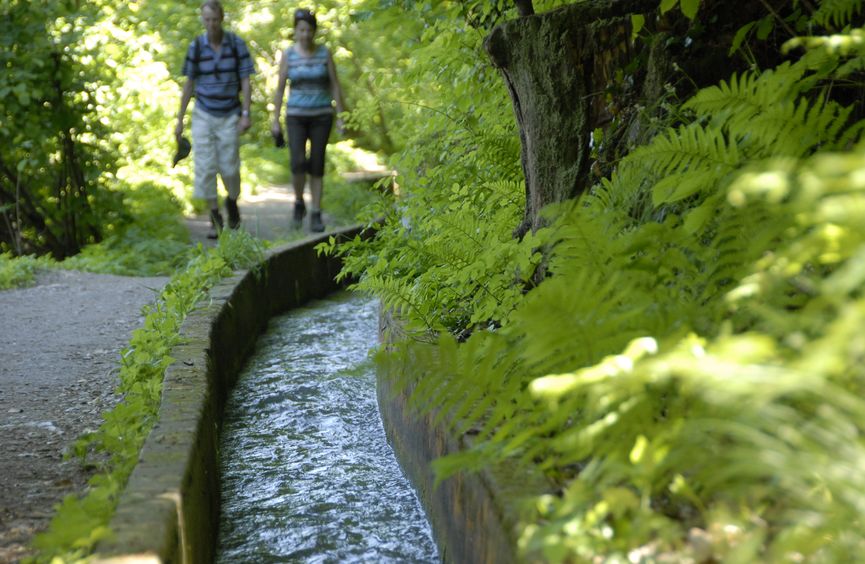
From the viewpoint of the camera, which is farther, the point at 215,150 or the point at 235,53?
the point at 215,150

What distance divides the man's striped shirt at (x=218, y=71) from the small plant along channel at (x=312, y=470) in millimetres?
3792

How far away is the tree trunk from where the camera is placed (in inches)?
168

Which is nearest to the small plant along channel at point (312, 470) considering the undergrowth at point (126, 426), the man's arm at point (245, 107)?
the undergrowth at point (126, 426)

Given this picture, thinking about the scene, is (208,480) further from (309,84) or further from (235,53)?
(309,84)

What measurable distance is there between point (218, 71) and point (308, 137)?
3.92 feet

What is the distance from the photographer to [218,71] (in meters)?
9.90

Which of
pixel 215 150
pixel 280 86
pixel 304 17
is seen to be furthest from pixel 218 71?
A: pixel 304 17

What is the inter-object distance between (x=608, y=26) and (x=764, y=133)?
1567 millimetres

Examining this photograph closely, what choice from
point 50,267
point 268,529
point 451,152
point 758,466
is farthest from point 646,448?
point 50,267

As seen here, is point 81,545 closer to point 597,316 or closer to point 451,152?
point 597,316

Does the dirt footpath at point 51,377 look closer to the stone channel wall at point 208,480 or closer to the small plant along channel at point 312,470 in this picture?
the stone channel wall at point 208,480

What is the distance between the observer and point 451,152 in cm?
624

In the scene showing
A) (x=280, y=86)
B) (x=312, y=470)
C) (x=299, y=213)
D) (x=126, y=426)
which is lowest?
(x=299, y=213)

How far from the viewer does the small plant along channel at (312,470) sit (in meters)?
3.81
